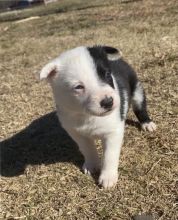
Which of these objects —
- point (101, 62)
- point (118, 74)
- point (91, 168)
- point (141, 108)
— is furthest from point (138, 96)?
point (101, 62)

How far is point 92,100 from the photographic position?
3049 mm

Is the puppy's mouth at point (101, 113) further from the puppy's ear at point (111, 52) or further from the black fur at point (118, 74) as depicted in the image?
the puppy's ear at point (111, 52)

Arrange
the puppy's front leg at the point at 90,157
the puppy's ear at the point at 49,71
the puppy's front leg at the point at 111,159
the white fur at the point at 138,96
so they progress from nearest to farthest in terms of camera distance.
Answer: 1. the puppy's ear at the point at 49,71
2. the puppy's front leg at the point at 111,159
3. the puppy's front leg at the point at 90,157
4. the white fur at the point at 138,96

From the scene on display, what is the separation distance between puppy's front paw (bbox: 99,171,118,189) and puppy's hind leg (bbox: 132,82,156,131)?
88 centimetres

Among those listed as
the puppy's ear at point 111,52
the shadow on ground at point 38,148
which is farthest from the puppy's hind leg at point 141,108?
the puppy's ear at point 111,52

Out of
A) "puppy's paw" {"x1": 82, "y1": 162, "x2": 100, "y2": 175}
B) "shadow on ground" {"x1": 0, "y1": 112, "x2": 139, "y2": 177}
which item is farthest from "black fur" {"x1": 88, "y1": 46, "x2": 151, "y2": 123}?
"puppy's paw" {"x1": 82, "y1": 162, "x2": 100, "y2": 175}

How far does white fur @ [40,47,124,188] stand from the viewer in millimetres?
3090

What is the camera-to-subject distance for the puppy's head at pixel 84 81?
305cm

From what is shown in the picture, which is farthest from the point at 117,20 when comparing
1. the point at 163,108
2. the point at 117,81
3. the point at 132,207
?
the point at 132,207

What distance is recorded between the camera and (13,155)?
4.42 meters

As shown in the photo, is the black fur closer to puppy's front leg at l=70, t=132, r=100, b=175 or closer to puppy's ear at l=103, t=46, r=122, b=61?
puppy's ear at l=103, t=46, r=122, b=61

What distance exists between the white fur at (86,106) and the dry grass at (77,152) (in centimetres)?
25

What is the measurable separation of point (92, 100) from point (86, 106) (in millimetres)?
88

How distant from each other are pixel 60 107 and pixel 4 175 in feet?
3.23
